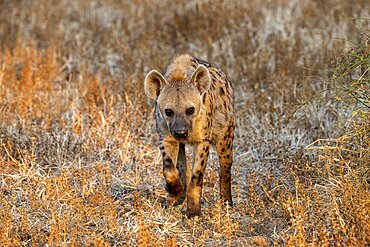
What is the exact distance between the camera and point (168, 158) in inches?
237

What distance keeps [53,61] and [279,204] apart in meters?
5.14

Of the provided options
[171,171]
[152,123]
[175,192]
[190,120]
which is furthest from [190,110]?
[152,123]

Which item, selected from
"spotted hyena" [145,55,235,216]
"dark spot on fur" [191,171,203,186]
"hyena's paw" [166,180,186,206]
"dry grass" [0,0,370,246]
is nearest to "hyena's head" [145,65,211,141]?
"spotted hyena" [145,55,235,216]

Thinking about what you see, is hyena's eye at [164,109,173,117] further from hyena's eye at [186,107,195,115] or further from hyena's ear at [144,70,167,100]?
hyena's ear at [144,70,167,100]

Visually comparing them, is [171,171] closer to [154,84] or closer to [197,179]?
[197,179]

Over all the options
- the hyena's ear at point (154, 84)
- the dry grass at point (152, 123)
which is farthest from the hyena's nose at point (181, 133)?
the dry grass at point (152, 123)

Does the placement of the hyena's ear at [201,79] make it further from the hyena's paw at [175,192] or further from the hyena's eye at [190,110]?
the hyena's paw at [175,192]

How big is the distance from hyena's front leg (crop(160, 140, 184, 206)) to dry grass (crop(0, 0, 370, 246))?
0.14 meters

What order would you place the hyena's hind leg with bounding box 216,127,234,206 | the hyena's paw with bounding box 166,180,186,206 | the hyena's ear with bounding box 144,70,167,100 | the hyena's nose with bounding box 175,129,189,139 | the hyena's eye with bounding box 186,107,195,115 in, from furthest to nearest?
the hyena's hind leg with bounding box 216,127,234,206 → the hyena's paw with bounding box 166,180,186,206 → the hyena's ear with bounding box 144,70,167,100 → the hyena's eye with bounding box 186,107,195,115 → the hyena's nose with bounding box 175,129,189,139

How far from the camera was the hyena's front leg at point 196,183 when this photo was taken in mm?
5980

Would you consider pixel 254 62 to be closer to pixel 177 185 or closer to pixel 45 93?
pixel 45 93

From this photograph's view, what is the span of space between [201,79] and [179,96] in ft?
0.75

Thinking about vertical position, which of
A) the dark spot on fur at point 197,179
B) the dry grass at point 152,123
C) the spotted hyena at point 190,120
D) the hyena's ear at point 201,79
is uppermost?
the hyena's ear at point 201,79

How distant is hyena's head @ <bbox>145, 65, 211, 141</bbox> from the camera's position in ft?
19.0
